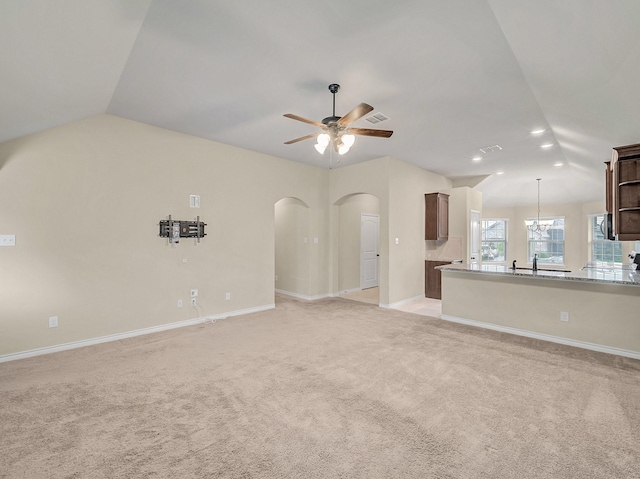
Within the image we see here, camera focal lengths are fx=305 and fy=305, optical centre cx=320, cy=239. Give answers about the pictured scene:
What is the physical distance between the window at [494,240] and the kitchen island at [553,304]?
683 centimetres

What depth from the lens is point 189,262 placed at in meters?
4.62

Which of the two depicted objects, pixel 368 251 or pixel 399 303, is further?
pixel 368 251

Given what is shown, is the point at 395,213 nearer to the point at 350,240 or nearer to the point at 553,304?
the point at 350,240

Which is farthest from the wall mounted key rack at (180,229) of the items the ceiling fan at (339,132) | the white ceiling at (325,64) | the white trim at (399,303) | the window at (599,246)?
the window at (599,246)

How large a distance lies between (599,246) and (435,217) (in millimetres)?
6247

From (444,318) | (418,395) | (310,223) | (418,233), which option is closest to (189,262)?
(310,223)

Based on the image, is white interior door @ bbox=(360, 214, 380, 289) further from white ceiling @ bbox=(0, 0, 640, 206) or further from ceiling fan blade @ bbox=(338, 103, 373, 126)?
ceiling fan blade @ bbox=(338, 103, 373, 126)

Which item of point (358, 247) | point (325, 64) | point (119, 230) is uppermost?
point (325, 64)

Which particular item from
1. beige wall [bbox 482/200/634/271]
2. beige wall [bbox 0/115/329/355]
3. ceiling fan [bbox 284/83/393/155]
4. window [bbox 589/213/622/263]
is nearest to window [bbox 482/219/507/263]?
beige wall [bbox 482/200/634/271]

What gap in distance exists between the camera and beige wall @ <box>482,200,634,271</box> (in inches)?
360

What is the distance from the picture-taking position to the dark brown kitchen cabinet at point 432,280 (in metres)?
6.71

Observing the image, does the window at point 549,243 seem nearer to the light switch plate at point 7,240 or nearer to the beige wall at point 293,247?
the beige wall at point 293,247

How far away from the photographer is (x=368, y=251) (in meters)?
7.91

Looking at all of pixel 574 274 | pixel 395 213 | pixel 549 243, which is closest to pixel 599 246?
pixel 549 243
